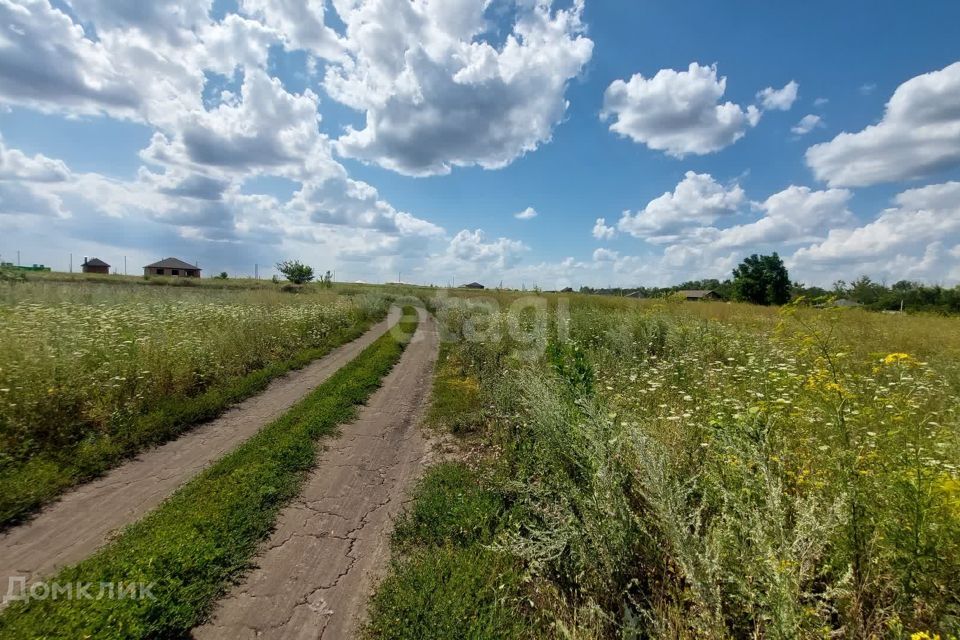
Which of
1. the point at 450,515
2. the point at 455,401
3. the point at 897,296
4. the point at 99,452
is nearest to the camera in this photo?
the point at 450,515

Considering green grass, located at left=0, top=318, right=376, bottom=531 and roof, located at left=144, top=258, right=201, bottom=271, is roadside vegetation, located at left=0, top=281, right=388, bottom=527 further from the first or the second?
roof, located at left=144, top=258, right=201, bottom=271

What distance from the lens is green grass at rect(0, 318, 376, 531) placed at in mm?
3885

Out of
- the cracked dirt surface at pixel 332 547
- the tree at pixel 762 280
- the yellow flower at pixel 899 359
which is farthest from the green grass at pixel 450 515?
the tree at pixel 762 280

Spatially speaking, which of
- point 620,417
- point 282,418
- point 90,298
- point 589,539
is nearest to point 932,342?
point 620,417

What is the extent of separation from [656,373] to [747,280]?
5082 centimetres

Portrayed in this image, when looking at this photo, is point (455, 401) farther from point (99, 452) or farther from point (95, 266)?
point (95, 266)

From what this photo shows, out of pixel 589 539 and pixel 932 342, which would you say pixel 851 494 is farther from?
pixel 932 342

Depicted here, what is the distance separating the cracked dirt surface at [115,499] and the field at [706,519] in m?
2.77

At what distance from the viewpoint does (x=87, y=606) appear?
2.63 meters

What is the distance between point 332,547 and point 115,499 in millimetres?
2612

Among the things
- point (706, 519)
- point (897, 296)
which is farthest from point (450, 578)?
point (897, 296)

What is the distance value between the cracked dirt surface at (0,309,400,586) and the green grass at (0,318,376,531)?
0.46ft

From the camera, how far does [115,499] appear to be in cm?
413

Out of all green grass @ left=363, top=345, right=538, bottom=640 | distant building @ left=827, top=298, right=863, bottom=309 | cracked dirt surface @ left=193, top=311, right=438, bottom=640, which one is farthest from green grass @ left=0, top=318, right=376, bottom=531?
distant building @ left=827, top=298, right=863, bottom=309
